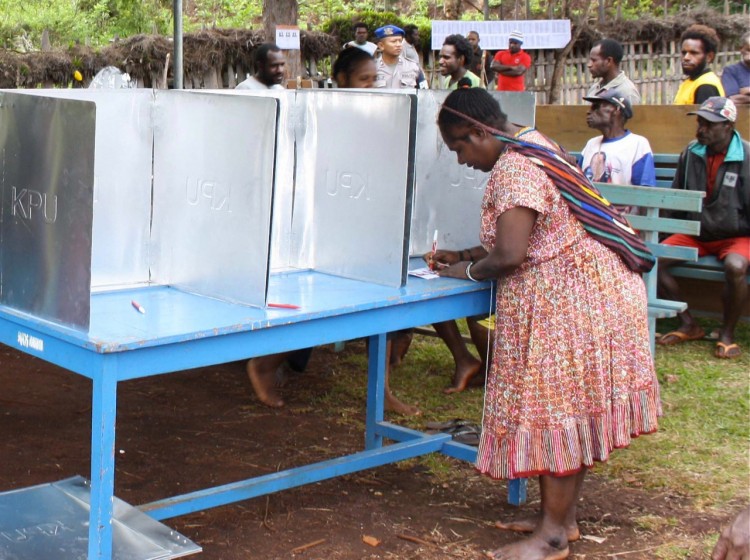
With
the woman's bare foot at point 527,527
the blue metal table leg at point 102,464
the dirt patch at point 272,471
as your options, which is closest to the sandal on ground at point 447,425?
the dirt patch at point 272,471

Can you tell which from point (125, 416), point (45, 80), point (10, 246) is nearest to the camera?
point (10, 246)

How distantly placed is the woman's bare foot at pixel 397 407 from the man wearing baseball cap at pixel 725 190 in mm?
2173

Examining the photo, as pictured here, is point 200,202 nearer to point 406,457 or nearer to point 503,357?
point 503,357

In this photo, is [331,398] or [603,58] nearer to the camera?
[331,398]

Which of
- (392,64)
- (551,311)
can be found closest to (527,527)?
(551,311)

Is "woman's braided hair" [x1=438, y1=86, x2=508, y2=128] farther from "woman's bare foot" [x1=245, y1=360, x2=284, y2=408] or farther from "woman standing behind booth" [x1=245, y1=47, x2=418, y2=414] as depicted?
"woman's bare foot" [x1=245, y1=360, x2=284, y2=408]

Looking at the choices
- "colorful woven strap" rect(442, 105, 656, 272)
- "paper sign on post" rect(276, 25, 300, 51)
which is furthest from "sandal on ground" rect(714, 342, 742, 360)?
"paper sign on post" rect(276, 25, 300, 51)

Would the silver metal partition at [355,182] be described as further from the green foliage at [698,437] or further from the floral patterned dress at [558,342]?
the green foliage at [698,437]

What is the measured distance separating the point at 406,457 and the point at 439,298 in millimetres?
871

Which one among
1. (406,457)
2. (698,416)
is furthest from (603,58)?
(406,457)

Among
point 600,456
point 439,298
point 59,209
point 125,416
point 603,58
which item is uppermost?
point 603,58

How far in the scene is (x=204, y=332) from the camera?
272 centimetres

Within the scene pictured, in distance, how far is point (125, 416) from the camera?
191 inches

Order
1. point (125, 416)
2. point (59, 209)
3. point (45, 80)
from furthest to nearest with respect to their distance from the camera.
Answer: point (45, 80) → point (125, 416) → point (59, 209)
